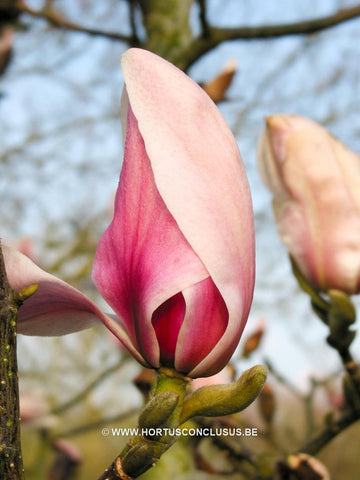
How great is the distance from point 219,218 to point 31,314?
15 cm

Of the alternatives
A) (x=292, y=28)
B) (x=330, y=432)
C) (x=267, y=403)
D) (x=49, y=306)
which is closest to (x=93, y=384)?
(x=267, y=403)

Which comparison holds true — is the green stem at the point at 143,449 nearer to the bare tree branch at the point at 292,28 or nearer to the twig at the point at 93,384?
the bare tree branch at the point at 292,28

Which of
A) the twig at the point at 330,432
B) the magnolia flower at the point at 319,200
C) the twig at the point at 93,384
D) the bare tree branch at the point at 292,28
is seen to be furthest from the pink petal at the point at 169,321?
the twig at the point at 93,384

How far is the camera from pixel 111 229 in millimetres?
350

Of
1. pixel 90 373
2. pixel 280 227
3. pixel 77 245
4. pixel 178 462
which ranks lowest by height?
pixel 90 373

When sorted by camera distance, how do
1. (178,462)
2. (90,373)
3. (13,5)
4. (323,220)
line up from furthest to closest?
(90,373) → (13,5) → (178,462) → (323,220)

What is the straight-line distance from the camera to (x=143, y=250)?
0.34 metres

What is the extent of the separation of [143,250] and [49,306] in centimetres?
8

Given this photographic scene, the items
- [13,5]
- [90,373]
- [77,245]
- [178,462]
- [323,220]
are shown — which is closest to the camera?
[323,220]

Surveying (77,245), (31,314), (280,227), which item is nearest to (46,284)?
(31,314)

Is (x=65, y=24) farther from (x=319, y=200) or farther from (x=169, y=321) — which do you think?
(x=169, y=321)

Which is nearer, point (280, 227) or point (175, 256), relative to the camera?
point (175, 256)

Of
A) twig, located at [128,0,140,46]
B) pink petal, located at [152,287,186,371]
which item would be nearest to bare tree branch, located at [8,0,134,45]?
twig, located at [128,0,140,46]

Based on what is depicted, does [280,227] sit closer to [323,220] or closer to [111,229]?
[323,220]
